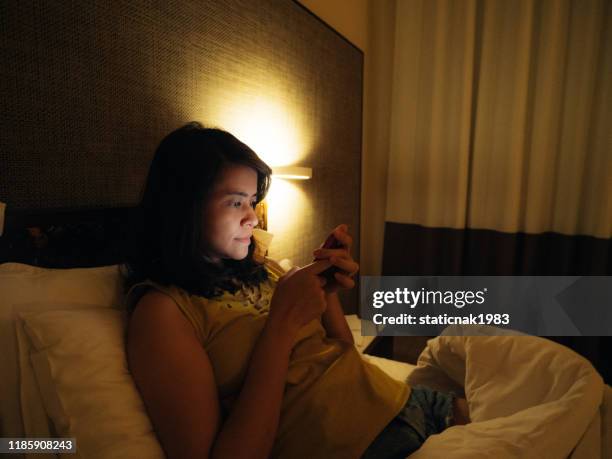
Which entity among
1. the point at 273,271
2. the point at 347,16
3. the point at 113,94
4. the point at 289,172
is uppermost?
the point at 347,16

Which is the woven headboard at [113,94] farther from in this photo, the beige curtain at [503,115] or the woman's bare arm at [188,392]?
the beige curtain at [503,115]

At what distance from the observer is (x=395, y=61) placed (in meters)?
2.43

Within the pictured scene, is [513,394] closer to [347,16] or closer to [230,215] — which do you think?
[230,215]

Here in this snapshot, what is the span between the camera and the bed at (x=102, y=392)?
23.5 inches

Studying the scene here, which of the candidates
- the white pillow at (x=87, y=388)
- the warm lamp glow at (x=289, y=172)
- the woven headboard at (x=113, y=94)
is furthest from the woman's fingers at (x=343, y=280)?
the warm lamp glow at (x=289, y=172)

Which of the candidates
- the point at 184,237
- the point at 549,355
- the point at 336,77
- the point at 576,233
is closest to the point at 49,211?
the point at 184,237

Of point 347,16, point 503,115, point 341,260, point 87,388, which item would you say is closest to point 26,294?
point 87,388

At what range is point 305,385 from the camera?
29.6 inches

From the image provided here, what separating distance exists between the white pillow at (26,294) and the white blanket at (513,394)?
0.73 m

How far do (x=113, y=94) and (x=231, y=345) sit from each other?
0.72 meters

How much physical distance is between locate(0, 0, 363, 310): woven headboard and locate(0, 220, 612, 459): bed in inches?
5.7

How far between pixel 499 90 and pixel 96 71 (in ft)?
7.29

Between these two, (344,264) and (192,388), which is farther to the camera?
(344,264)

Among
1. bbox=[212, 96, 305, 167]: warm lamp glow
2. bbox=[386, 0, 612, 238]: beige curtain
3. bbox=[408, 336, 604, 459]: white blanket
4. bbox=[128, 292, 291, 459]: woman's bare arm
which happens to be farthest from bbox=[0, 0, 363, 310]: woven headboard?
bbox=[386, 0, 612, 238]: beige curtain
